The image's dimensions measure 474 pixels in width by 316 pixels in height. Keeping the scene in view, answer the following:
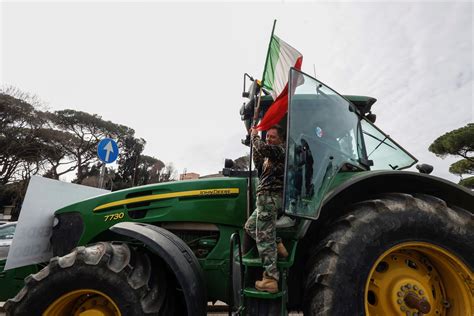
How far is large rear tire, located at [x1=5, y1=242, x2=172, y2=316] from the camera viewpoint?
7.66 ft

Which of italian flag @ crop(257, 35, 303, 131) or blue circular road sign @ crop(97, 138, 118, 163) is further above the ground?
blue circular road sign @ crop(97, 138, 118, 163)

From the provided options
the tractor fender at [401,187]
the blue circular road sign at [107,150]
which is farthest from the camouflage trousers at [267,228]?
the blue circular road sign at [107,150]

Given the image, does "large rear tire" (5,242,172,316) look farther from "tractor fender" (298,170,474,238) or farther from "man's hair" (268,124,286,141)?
"man's hair" (268,124,286,141)

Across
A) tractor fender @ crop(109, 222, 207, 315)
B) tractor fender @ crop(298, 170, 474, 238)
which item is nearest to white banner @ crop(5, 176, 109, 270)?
tractor fender @ crop(109, 222, 207, 315)

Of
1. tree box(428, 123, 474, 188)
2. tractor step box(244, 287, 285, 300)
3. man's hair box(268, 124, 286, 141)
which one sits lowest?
tractor step box(244, 287, 285, 300)

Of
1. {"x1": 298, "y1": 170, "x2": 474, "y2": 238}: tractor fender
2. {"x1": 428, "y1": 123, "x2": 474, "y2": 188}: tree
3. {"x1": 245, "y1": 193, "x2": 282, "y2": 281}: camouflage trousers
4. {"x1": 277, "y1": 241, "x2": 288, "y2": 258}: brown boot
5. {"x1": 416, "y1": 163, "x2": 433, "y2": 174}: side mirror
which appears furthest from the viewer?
{"x1": 428, "y1": 123, "x2": 474, "y2": 188}: tree

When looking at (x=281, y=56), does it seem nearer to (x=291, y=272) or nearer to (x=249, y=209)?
(x=249, y=209)

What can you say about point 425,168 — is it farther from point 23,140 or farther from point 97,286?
point 23,140

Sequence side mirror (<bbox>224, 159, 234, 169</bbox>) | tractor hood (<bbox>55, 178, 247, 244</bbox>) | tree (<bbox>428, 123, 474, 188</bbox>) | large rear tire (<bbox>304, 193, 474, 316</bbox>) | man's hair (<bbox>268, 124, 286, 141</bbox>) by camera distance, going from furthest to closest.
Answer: tree (<bbox>428, 123, 474, 188</bbox>), side mirror (<bbox>224, 159, 234, 169</bbox>), tractor hood (<bbox>55, 178, 247, 244</bbox>), man's hair (<bbox>268, 124, 286, 141</bbox>), large rear tire (<bbox>304, 193, 474, 316</bbox>)

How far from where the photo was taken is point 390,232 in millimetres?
2164

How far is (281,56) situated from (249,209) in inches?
57.4

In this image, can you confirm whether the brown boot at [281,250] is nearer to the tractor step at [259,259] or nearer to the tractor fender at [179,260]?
the tractor step at [259,259]

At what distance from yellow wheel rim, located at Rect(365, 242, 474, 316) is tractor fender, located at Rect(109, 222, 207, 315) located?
49.2 inches

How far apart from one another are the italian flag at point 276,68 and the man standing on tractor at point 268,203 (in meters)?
0.11
